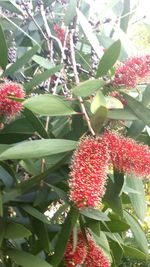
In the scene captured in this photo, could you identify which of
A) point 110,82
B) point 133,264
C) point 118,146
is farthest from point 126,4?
point 133,264

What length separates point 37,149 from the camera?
72 centimetres

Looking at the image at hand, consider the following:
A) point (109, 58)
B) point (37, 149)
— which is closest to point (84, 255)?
point (37, 149)

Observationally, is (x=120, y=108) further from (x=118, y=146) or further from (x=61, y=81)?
(x=61, y=81)

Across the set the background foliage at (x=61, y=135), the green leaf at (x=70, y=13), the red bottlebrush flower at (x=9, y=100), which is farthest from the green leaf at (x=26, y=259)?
the green leaf at (x=70, y=13)

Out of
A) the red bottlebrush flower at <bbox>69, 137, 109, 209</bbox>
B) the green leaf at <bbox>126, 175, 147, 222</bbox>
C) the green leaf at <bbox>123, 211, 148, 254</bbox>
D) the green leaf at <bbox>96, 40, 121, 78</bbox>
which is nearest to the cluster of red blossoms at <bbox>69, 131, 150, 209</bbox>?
the red bottlebrush flower at <bbox>69, 137, 109, 209</bbox>

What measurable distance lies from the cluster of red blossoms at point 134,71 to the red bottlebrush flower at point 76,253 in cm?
28

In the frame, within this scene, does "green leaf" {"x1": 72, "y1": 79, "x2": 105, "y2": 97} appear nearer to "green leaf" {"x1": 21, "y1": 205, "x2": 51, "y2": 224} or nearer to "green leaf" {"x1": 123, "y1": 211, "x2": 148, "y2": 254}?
"green leaf" {"x1": 21, "y1": 205, "x2": 51, "y2": 224}

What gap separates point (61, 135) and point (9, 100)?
6.6 inches

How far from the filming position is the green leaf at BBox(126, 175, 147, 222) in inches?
37.0

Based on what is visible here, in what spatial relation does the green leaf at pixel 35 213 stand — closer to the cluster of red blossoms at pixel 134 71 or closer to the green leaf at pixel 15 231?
the green leaf at pixel 15 231

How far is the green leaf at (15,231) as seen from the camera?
0.86 metres

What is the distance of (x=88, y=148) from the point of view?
2.31ft

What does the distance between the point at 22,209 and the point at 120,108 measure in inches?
12.3

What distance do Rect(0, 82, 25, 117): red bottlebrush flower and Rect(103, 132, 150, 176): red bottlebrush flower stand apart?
0.14m
